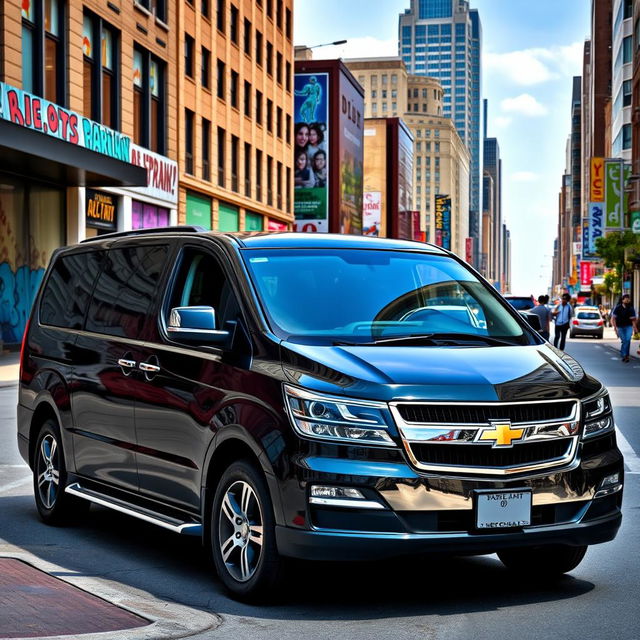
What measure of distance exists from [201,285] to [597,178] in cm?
7008

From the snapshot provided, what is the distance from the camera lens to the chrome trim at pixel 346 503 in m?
5.24

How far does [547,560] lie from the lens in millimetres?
6309

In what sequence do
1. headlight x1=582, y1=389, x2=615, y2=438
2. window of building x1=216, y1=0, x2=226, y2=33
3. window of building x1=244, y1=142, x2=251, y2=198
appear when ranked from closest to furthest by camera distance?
1. headlight x1=582, y1=389, x2=615, y2=438
2. window of building x1=216, y1=0, x2=226, y2=33
3. window of building x1=244, y1=142, x2=251, y2=198

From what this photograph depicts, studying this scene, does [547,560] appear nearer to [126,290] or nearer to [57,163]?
[126,290]

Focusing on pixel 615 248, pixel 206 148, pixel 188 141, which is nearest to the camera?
pixel 188 141

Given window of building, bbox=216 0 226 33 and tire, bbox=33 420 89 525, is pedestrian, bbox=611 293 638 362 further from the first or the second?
tire, bbox=33 420 89 525

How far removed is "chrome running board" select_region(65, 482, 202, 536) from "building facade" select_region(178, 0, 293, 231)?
36.3 m

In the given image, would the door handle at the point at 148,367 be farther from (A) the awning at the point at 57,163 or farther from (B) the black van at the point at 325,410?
(A) the awning at the point at 57,163

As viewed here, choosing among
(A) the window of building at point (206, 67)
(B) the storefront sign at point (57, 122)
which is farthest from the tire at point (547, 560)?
(A) the window of building at point (206, 67)

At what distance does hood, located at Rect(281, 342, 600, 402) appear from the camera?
5.36 metres

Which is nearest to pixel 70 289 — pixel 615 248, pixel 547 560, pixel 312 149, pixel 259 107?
pixel 547 560

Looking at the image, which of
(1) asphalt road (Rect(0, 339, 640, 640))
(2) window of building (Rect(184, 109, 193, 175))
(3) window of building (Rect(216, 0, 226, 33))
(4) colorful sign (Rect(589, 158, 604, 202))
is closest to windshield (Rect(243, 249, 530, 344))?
(1) asphalt road (Rect(0, 339, 640, 640))

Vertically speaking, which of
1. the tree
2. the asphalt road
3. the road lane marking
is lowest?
the road lane marking

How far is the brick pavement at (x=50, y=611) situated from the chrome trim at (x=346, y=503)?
93 centimetres
